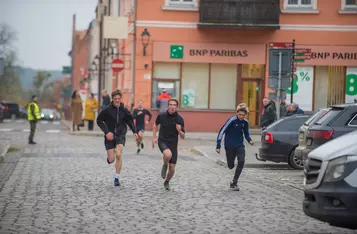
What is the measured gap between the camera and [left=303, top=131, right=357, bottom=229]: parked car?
8.88 meters

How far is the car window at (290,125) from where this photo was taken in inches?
862

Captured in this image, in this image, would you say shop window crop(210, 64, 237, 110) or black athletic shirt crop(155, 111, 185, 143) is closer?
black athletic shirt crop(155, 111, 185, 143)

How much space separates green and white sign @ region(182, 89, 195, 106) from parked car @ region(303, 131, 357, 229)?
3034cm

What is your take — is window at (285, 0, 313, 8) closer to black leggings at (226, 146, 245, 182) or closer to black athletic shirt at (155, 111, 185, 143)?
black leggings at (226, 146, 245, 182)

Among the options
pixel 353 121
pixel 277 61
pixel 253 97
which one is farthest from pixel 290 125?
pixel 253 97

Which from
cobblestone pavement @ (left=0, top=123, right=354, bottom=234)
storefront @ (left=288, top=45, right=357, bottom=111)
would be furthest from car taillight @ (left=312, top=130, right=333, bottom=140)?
storefront @ (left=288, top=45, right=357, bottom=111)

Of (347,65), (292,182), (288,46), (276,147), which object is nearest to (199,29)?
(347,65)

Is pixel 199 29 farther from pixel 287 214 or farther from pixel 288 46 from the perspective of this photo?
pixel 287 214

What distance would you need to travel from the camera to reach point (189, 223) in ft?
36.5

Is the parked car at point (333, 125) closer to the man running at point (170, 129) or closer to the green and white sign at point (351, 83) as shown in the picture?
the man running at point (170, 129)

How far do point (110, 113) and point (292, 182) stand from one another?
429 cm

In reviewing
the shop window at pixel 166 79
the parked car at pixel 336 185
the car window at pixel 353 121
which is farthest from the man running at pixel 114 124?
the shop window at pixel 166 79

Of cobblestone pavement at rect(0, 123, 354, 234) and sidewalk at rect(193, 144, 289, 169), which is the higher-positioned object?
cobblestone pavement at rect(0, 123, 354, 234)

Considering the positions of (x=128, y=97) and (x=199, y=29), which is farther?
(x=128, y=97)
